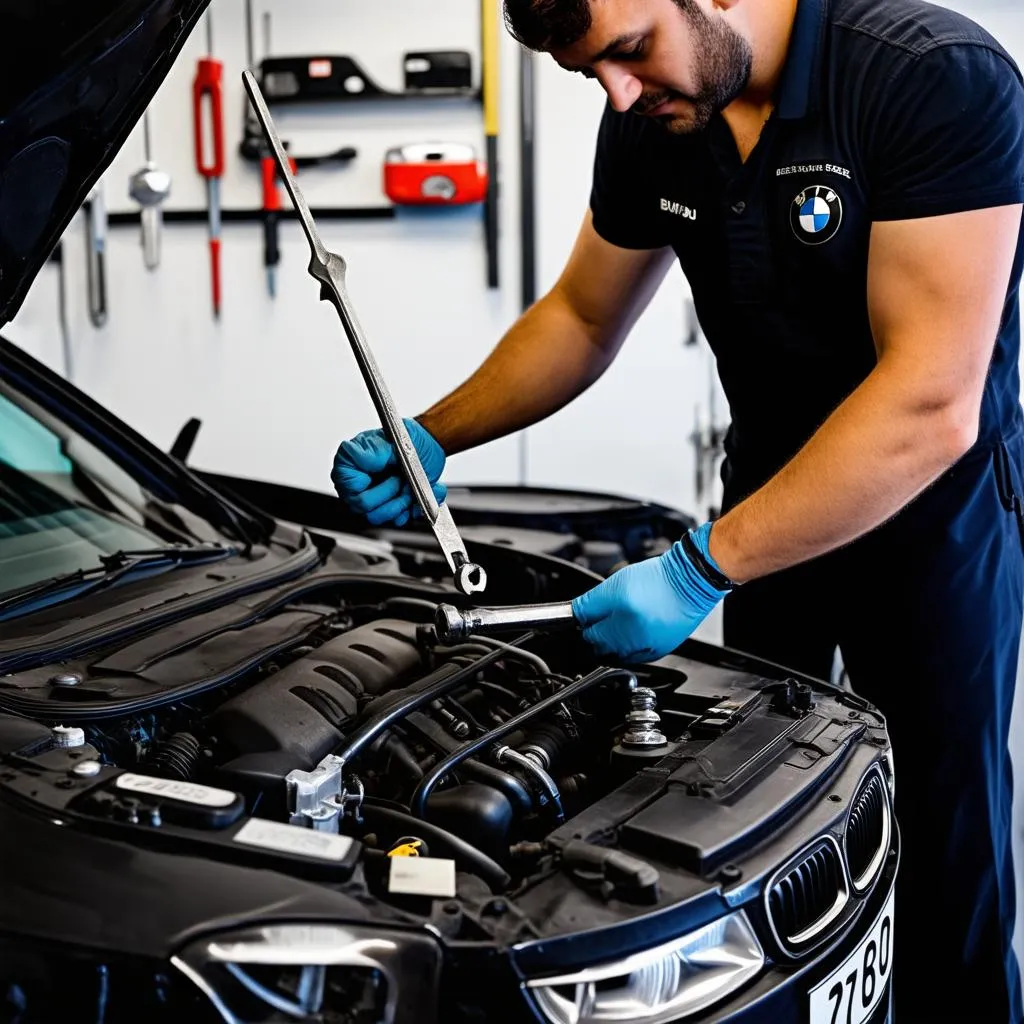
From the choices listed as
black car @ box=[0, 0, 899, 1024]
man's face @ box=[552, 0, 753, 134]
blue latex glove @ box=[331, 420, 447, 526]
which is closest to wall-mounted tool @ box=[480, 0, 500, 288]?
black car @ box=[0, 0, 899, 1024]

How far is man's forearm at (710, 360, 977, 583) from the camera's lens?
1444 millimetres

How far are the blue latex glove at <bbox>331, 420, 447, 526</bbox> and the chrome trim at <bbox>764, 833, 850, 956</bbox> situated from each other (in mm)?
727

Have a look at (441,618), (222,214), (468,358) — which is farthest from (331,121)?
(441,618)

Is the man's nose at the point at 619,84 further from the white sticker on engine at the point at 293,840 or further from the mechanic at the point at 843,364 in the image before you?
the white sticker on engine at the point at 293,840

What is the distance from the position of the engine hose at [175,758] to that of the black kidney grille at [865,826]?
0.69 metres

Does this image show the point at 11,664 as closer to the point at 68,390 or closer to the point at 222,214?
the point at 68,390

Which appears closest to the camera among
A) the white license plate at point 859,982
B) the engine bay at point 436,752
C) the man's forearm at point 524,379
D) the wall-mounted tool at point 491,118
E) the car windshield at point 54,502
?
the engine bay at point 436,752

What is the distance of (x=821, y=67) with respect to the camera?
1.57 metres

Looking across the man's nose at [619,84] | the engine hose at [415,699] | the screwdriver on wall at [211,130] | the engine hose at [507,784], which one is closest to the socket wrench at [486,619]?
the engine hose at [415,699]

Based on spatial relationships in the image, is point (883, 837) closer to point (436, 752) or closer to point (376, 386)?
point (436, 752)

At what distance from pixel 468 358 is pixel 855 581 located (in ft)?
6.00

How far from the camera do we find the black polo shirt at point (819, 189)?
57.6 inches

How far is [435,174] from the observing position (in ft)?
10.4

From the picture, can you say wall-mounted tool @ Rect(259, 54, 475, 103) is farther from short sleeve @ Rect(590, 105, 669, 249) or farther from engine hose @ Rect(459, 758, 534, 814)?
engine hose @ Rect(459, 758, 534, 814)
